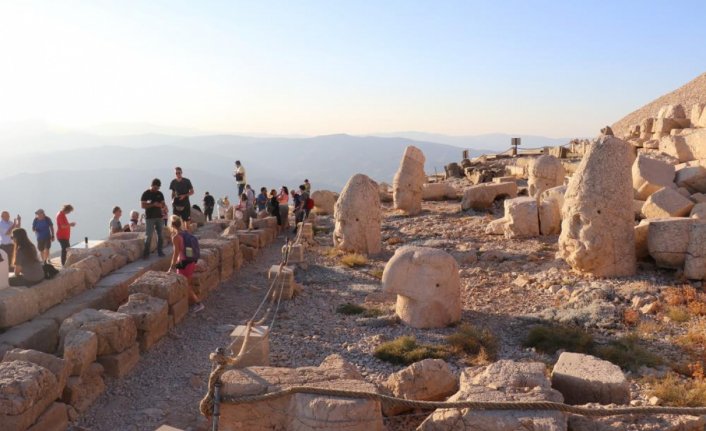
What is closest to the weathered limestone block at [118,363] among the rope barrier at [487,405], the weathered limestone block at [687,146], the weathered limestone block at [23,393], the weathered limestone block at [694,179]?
the weathered limestone block at [23,393]

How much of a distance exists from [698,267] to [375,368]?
5.98 m

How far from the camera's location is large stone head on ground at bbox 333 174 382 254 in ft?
44.8

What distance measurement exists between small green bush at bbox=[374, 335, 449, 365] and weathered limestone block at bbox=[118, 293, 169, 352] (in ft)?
9.96

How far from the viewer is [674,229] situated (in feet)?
33.0

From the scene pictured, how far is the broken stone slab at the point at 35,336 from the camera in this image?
7.11 m

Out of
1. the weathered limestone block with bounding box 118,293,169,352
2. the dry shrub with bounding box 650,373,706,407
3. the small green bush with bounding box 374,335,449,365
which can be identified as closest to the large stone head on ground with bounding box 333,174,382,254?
the weathered limestone block with bounding box 118,293,169,352

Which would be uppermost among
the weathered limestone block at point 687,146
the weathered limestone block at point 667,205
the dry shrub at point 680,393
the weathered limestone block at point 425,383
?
the weathered limestone block at point 687,146

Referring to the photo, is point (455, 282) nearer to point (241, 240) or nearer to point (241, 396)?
point (241, 396)

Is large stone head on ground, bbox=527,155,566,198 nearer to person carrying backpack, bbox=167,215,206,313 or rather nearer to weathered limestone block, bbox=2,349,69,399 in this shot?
person carrying backpack, bbox=167,215,206,313

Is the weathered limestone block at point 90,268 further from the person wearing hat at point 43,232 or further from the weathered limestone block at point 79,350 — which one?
the weathered limestone block at point 79,350

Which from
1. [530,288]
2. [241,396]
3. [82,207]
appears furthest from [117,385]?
[82,207]

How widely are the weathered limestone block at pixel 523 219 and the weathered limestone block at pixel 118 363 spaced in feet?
31.4

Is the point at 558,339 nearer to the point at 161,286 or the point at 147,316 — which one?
the point at 147,316

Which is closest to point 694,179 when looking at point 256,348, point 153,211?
point 256,348
